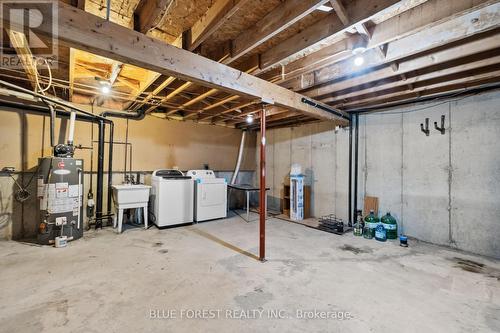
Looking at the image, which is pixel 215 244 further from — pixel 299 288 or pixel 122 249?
pixel 299 288

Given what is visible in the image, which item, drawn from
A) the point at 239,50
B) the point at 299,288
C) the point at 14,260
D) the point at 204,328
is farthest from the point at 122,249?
the point at 239,50

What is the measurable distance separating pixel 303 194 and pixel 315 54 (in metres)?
3.31

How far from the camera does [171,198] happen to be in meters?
4.29

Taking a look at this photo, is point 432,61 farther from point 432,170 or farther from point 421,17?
point 432,170

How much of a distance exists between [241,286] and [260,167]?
146 centimetres

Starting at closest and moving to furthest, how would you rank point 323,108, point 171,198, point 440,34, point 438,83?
point 440,34 → point 438,83 → point 323,108 → point 171,198

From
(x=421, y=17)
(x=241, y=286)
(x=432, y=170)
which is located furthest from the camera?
(x=432, y=170)

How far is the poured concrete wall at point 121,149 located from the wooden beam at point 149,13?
325 cm

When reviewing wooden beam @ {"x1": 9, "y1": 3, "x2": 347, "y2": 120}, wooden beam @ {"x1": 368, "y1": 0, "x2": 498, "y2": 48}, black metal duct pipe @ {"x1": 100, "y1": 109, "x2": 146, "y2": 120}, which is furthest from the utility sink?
wooden beam @ {"x1": 368, "y1": 0, "x2": 498, "y2": 48}

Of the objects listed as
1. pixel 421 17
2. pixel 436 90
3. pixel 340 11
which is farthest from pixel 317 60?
pixel 436 90

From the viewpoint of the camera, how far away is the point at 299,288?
222cm

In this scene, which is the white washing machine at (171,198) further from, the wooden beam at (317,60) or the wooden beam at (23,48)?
the wooden beam at (317,60)

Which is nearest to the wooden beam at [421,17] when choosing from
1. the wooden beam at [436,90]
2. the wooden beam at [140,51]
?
the wooden beam at [140,51]

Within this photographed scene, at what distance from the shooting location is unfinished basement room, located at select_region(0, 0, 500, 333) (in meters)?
1.78
